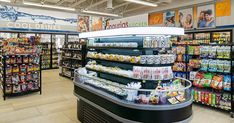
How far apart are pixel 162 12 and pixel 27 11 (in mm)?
8686

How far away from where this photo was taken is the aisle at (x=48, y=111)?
4.28 metres

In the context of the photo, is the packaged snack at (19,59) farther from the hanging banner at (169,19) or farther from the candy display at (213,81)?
the hanging banner at (169,19)

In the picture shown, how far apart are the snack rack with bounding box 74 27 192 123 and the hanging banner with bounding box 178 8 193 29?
288 inches

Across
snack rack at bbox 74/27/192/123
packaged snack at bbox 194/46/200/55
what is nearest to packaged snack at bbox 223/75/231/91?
packaged snack at bbox 194/46/200/55

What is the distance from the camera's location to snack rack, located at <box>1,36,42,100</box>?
574 centimetres

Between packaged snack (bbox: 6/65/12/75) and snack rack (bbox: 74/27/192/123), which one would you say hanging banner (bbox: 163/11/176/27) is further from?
packaged snack (bbox: 6/65/12/75)

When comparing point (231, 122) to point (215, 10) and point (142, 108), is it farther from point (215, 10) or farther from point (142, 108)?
point (215, 10)

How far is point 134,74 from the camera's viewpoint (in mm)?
3072

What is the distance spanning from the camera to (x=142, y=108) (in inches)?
105

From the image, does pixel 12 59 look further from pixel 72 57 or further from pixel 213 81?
pixel 213 81

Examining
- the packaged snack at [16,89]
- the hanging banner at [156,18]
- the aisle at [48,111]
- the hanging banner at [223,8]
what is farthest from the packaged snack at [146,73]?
the hanging banner at [156,18]

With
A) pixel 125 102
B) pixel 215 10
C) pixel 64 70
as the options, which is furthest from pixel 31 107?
pixel 215 10

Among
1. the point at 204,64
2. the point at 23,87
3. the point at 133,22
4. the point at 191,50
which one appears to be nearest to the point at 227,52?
the point at 204,64

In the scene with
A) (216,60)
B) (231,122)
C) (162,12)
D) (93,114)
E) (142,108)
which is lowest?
(231,122)
